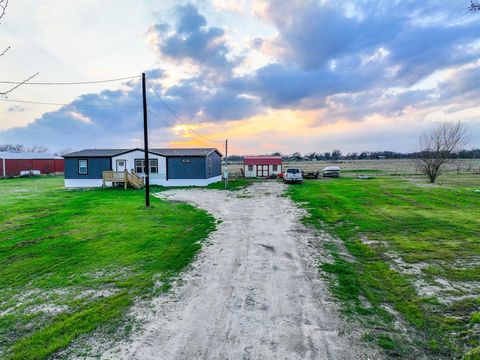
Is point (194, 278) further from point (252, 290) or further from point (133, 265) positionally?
point (133, 265)

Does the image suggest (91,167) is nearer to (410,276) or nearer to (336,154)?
(410,276)

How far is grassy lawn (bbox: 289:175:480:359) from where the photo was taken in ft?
14.7

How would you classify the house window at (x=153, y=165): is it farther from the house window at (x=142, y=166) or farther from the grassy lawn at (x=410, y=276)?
the grassy lawn at (x=410, y=276)

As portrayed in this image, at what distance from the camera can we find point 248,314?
5.11 metres

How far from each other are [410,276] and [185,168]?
2614 centimetres

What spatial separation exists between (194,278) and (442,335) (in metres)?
4.79

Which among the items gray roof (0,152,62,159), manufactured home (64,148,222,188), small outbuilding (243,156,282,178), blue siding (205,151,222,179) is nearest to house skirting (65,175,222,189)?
manufactured home (64,148,222,188)

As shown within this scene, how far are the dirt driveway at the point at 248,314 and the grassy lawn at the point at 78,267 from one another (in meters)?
0.76

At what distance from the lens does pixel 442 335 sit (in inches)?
177

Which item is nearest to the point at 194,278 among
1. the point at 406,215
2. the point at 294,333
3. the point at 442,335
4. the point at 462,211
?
the point at 294,333

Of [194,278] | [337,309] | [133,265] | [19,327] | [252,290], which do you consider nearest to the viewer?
[19,327]

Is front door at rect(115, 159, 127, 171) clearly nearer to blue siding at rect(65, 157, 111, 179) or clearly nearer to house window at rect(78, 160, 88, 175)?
blue siding at rect(65, 157, 111, 179)

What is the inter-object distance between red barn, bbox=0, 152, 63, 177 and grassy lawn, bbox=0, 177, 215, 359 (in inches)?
1614

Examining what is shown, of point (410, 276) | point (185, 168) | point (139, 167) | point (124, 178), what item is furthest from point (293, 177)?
point (410, 276)
